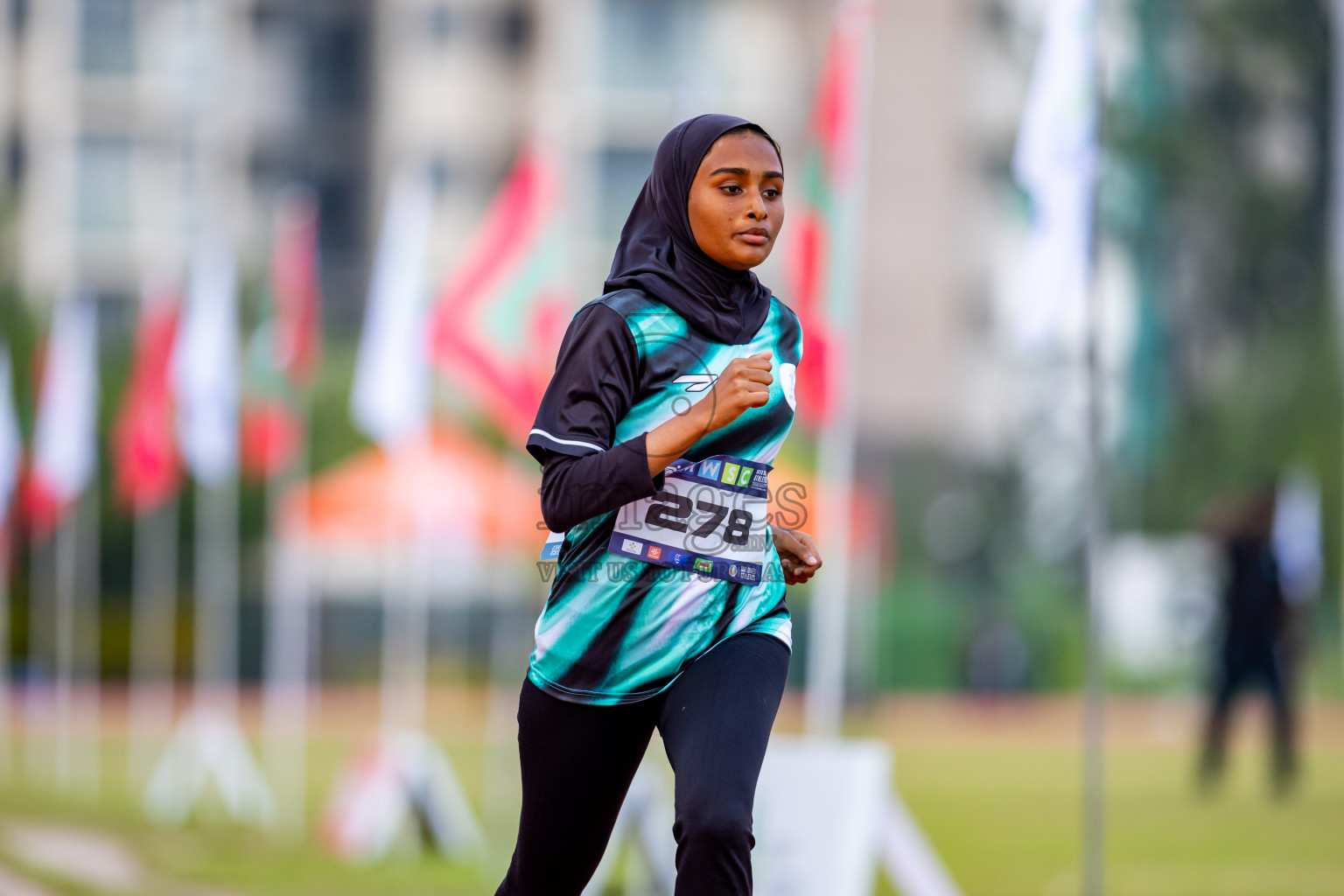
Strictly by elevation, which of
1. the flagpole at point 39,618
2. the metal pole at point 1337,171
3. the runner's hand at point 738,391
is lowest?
the flagpole at point 39,618

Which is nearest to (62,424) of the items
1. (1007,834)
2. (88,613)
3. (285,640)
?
(1007,834)

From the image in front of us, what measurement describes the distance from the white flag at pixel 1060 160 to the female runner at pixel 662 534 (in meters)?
3.56

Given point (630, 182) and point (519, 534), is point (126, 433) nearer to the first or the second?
point (519, 534)

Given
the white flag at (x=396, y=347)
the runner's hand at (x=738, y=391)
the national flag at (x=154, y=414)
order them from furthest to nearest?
the national flag at (x=154, y=414), the white flag at (x=396, y=347), the runner's hand at (x=738, y=391)

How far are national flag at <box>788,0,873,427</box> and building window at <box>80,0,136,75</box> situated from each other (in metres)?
42.5

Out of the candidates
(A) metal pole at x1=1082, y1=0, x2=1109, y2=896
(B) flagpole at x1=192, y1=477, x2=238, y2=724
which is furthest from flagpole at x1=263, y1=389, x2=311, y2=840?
(A) metal pole at x1=1082, y1=0, x2=1109, y2=896

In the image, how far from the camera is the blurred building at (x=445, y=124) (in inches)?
1763

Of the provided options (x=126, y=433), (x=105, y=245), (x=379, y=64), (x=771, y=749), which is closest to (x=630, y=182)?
(x=379, y=64)

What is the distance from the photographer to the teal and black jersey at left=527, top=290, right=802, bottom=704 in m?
3.52

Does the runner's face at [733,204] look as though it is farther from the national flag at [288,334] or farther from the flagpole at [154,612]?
the flagpole at [154,612]

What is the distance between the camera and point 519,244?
13.0 m

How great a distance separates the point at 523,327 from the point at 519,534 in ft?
39.9

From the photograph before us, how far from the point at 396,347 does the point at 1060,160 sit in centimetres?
818

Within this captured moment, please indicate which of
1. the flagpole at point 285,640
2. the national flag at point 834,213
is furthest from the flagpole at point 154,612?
the national flag at point 834,213
